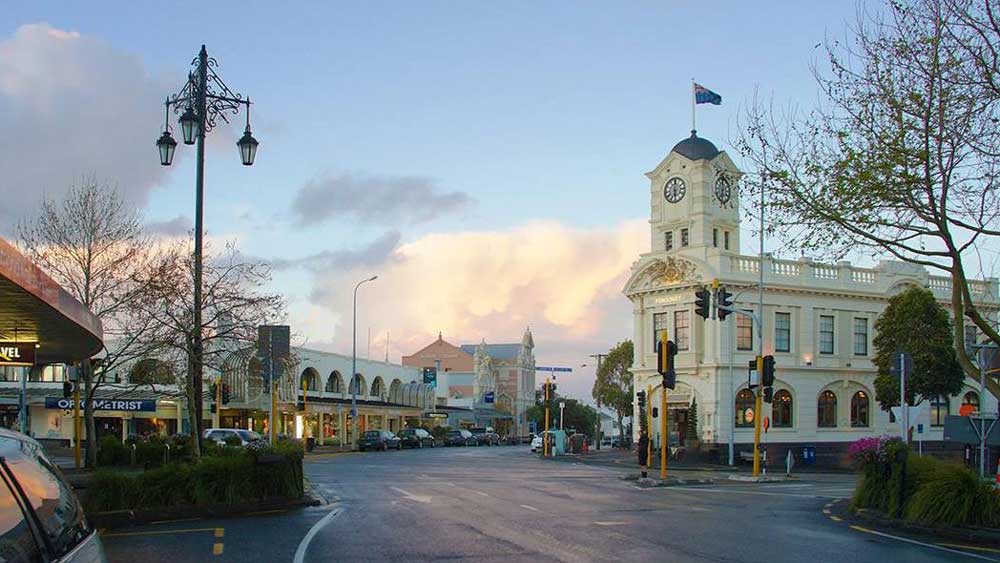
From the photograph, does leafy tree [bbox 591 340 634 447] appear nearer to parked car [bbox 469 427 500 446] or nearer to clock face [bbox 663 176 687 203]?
parked car [bbox 469 427 500 446]

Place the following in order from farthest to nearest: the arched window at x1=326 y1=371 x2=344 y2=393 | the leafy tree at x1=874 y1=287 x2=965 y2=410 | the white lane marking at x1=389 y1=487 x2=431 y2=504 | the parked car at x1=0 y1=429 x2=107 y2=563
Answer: the arched window at x1=326 y1=371 x2=344 y2=393 < the leafy tree at x1=874 y1=287 x2=965 y2=410 < the white lane marking at x1=389 y1=487 x2=431 y2=504 < the parked car at x1=0 y1=429 x2=107 y2=563

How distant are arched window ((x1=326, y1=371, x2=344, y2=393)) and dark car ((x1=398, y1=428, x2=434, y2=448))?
8498 millimetres

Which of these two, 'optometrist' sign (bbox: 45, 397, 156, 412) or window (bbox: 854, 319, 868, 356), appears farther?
window (bbox: 854, 319, 868, 356)

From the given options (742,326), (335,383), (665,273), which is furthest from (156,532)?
(335,383)

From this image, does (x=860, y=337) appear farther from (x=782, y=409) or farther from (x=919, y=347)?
(x=782, y=409)

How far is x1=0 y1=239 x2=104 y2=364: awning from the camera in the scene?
38.2 ft

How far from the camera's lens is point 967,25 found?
1630cm

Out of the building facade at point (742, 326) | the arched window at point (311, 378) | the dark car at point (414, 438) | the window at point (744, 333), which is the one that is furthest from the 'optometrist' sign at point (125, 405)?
the window at point (744, 333)

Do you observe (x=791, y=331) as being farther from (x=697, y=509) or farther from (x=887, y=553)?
(x=887, y=553)

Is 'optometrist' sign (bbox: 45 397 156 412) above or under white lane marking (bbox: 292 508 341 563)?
under

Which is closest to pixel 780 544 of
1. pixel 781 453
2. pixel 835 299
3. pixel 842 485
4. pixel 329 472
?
pixel 842 485

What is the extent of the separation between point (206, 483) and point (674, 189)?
134 feet

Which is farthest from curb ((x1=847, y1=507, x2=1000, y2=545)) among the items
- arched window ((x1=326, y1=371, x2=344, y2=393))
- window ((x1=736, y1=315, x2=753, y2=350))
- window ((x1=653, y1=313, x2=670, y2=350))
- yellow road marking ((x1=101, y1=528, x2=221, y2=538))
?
arched window ((x1=326, y1=371, x2=344, y2=393))

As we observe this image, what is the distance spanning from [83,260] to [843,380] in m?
41.5
